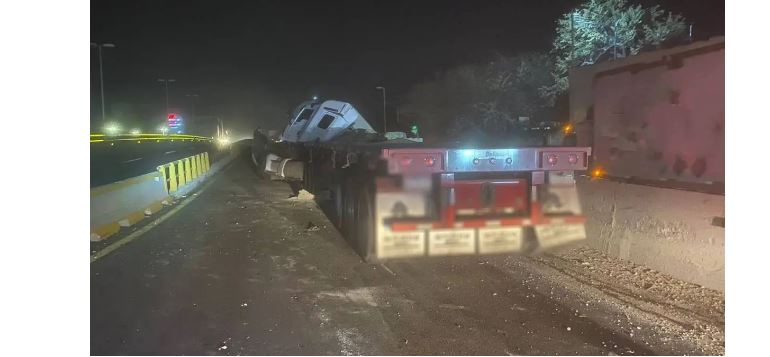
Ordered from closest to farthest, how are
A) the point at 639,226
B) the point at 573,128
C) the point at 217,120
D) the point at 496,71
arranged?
the point at 639,226 < the point at 573,128 < the point at 496,71 < the point at 217,120

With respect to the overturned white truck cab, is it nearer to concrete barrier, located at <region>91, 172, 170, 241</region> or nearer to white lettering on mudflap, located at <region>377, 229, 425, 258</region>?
white lettering on mudflap, located at <region>377, 229, 425, 258</region>

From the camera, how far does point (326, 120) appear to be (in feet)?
55.0

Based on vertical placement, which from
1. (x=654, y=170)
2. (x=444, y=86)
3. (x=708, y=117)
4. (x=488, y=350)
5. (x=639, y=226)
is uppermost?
(x=444, y=86)

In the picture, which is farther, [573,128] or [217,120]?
[217,120]

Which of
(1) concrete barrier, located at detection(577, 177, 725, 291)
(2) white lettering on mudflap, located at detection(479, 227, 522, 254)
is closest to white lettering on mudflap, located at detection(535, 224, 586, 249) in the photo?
(2) white lettering on mudflap, located at detection(479, 227, 522, 254)

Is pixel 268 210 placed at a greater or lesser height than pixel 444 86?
lesser

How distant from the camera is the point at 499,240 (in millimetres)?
6980

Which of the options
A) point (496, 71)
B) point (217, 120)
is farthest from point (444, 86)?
point (217, 120)

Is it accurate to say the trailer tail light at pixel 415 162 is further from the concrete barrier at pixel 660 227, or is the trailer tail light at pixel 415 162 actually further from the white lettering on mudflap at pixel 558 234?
the concrete barrier at pixel 660 227

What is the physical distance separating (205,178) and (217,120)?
66.0m

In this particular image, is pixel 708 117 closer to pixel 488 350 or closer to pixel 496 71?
pixel 488 350

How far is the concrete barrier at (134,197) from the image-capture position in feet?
30.3

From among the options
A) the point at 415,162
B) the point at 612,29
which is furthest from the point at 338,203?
the point at 612,29

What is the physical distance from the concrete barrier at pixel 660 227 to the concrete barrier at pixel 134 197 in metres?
7.20
